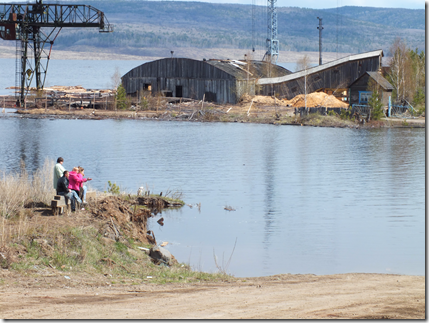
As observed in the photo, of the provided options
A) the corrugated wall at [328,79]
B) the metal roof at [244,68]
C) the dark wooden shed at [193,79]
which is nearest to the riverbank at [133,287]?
the dark wooden shed at [193,79]

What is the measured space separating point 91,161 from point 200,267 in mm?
20330

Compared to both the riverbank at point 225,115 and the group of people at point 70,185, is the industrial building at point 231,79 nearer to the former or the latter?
the riverbank at point 225,115

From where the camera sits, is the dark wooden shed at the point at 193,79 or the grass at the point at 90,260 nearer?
the grass at the point at 90,260

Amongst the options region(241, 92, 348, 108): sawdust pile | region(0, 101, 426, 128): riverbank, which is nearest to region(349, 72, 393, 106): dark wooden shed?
region(241, 92, 348, 108): sawdust pile

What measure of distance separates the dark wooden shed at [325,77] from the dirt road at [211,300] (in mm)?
53837

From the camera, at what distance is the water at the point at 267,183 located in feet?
59.8

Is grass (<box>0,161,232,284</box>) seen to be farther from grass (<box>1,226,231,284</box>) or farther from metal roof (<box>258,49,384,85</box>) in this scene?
metal roof (<box>258,49,384,85</box>)

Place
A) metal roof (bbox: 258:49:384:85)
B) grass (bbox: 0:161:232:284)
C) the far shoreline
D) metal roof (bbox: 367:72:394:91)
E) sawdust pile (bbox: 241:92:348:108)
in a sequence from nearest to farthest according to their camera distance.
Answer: grass (bbox: 0:161:232:284) < the far shoreline < metal roof (bbox: 367:72:394:91) < sawdust pile (bbox: 241:92:348:108) < metal roof (bbox: 258:49:384:85)

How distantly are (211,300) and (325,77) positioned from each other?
5957 cm

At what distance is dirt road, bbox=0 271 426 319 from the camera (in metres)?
10.1

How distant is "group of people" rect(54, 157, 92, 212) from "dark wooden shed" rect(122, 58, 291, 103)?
49.6 metres

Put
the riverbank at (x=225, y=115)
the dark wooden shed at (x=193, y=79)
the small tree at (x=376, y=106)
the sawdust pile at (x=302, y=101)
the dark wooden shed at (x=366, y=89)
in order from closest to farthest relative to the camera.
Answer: the small tree at (x=376, y=106) < the riverbank at (x=225, y=115) < the dark wooden shed at (x=366, y=89) < the sawdust pile at (x=302, y=101) < the dark wooden shed at (x=193, y=79)

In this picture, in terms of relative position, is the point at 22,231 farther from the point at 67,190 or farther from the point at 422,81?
the point at 422,81

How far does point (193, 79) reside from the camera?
67.9 metres
